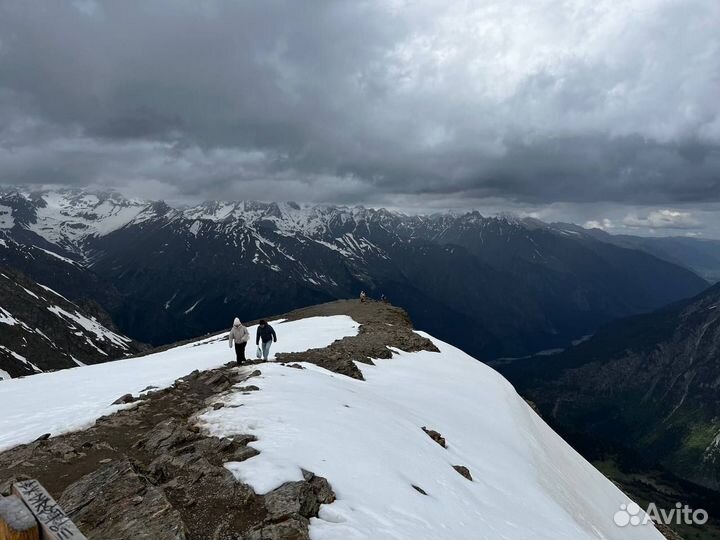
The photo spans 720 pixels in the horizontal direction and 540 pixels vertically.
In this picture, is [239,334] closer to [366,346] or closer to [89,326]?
[366,346]

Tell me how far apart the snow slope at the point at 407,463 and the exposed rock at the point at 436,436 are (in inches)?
24.4

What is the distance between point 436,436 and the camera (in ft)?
58.7

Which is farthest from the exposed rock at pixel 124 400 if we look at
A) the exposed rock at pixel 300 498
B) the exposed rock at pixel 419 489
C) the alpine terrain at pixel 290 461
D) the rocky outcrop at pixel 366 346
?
the exposed rock at pixel 419 489

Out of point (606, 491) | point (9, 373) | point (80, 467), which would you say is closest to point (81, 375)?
point (80, 467)

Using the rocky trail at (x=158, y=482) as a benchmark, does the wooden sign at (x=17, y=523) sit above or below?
above

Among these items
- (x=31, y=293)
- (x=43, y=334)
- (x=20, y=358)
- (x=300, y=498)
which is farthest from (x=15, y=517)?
(x=31, y=293)

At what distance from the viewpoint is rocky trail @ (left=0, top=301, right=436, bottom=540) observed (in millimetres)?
8703

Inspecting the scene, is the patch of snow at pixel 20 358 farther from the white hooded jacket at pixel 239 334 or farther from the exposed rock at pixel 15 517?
the exposed rock at pixel 15 517

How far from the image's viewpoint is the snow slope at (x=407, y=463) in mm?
10398

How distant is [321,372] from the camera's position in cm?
2386

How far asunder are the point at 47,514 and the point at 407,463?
10365 millimetres

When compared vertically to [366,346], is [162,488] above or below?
above

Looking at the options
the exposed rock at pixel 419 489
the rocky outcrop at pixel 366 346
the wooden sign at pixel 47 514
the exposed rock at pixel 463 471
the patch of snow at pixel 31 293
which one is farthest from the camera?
the patch of snow at pixel 31 293

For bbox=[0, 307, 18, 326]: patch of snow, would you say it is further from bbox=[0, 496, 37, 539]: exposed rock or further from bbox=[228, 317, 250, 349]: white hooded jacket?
bbox=[0, 496, 37, 539]: exposed rock
